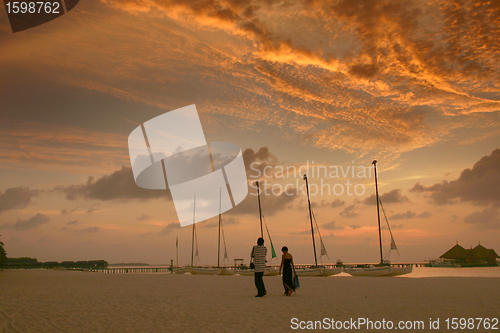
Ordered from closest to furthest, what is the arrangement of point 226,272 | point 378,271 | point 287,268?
→ 1. point 287,268
2. point 378,271
3. point 226,272

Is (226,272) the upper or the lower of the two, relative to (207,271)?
upper

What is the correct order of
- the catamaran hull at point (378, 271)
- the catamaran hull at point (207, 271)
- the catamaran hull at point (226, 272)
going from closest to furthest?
the catamaran hull at point (378, 271) < the catamaran hull at point (226, 272) < the catamaran hull at point (207, 271)

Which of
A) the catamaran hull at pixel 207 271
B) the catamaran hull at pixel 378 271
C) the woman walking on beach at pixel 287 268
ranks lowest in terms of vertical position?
the catamaran hull at pixel 207 271

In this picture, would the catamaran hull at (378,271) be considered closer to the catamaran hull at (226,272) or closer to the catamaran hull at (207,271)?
the catamaran hull at (226,272)

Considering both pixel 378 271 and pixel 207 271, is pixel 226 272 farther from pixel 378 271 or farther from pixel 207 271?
pixel 378 271

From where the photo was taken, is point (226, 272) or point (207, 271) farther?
point (207, 271)

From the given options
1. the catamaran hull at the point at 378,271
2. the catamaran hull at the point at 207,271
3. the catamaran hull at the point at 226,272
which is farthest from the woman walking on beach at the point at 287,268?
the catamaran hull at the point at 207,271

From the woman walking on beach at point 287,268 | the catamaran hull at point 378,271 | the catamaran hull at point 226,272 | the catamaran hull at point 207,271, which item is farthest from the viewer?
the catamaran hull at point 207,271

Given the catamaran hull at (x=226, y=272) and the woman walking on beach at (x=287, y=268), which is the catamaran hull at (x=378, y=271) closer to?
the catamaran hull at (x=226, y=272)

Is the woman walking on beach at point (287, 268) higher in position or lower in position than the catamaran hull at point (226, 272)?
higher

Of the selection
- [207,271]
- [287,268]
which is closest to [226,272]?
[207,271]

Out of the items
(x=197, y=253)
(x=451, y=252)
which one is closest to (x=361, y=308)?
(x=197, y=253)

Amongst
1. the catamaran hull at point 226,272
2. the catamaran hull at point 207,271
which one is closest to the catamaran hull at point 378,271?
the catamaran hull at point 226,272

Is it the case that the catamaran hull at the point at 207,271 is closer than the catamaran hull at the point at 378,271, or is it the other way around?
the catamaran hull at the point at 378,271
